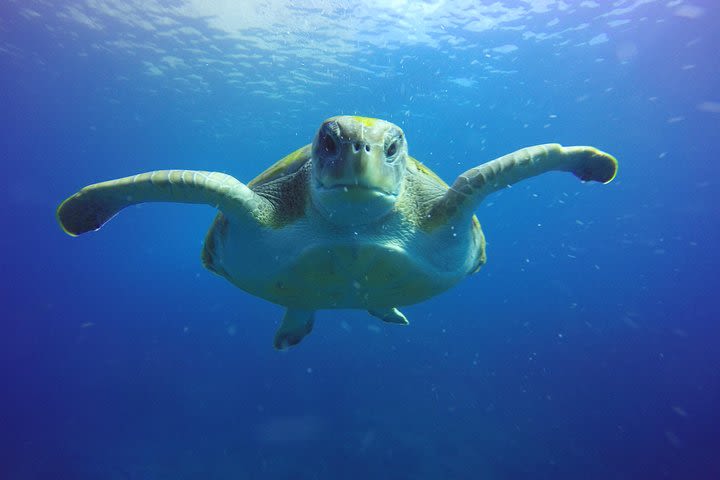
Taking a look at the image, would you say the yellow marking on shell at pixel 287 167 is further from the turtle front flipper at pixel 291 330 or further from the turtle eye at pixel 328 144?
the turtle front flipper at pixel 291 330

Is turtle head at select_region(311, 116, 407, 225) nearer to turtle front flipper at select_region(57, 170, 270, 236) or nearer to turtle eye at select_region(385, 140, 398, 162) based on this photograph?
turtle eye at select_region(385, 140, 398, 162)

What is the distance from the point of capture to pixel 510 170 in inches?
93.3

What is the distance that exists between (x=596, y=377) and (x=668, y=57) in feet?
51.6

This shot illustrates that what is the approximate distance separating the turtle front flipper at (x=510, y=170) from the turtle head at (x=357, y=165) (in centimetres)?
48

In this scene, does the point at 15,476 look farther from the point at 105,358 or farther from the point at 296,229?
the point at 296,229

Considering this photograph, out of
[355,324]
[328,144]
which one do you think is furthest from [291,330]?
[355,324]

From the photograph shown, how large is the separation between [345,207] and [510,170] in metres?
1.04

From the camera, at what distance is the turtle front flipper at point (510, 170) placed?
2359 mm

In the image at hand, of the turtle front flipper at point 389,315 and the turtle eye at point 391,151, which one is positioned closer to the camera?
the turtle eye at point 391,151

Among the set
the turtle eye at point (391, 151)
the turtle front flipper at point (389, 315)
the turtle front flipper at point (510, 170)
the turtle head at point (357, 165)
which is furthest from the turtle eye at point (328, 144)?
the turtle front flipper at point (389, 315)

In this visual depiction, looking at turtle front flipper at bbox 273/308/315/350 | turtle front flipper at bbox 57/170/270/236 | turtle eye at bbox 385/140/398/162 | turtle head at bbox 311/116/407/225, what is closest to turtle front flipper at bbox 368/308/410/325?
turtle front flipper at bbox 273/308/315/350

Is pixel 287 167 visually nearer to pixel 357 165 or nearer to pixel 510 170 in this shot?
pixel 357 165

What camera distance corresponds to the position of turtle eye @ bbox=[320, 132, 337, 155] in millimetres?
1915

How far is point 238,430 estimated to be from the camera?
8.58 metres
